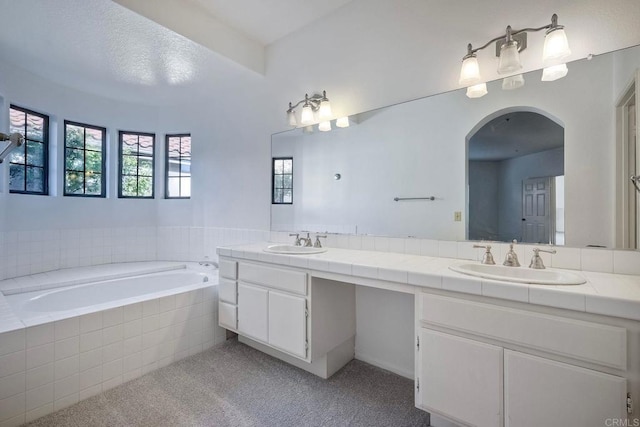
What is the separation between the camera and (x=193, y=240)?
11.9 feet

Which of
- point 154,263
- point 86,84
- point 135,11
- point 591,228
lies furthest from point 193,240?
point 591,228

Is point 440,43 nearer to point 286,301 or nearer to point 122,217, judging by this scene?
point 286,301

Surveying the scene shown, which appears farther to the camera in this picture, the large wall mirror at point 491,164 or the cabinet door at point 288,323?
the cabinet door at point 288,323

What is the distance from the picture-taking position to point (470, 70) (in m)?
1.67

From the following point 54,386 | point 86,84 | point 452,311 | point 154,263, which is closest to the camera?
point 452,311

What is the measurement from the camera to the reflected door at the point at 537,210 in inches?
61.1

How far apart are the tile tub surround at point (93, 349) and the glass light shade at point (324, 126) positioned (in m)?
1.67

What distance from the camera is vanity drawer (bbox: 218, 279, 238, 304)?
7.44 feet

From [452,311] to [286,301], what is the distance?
103 cm

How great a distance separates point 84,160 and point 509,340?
4143 mm

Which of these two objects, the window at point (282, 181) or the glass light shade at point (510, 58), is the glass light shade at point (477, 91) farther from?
the window at point (282, 181)

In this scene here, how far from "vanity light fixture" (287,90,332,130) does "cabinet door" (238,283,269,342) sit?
144 cm

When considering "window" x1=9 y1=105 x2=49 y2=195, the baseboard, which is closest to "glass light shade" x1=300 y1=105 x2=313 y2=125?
the baseboard

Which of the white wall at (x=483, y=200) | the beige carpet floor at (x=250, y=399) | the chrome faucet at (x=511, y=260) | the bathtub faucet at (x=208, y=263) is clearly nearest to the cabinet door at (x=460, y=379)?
the beige carpet floor at (x=250, y=399)
